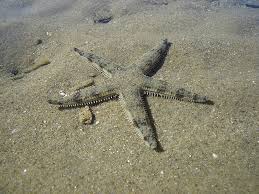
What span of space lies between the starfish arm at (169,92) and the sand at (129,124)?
0.16 meters

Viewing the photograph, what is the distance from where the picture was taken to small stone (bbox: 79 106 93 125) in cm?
502

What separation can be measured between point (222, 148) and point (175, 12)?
577 centimetres

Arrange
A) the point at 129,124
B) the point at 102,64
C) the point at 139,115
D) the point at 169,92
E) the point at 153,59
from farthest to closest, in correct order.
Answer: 1. the point at 153,59
2. the point at 102,64
3. the point at 169,92
4. the point at 129,124
5. the point at 139,115

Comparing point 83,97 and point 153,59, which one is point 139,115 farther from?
point 153,59

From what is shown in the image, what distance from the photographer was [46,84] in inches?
234

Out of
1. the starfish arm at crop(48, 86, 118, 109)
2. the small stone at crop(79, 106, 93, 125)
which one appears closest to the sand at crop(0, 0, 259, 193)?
the small stone at crop(79, 106, 93, 125)

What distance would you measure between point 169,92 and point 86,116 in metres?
1.54

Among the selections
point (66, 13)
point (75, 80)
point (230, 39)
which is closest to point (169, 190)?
point (75, 80)

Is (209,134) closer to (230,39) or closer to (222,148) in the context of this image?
(222,148)

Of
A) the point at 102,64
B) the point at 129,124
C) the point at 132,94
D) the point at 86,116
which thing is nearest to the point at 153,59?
the point at 102,64

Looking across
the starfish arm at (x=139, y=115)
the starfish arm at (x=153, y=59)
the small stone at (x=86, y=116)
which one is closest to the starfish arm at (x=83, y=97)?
the small stone at (x=86, y=116)

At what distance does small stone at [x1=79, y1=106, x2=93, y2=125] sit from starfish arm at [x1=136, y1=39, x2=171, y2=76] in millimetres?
1353

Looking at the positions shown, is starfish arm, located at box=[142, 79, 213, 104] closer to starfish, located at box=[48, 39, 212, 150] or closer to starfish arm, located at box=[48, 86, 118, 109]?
starfish, located at box=[48, 39, 212, 150]

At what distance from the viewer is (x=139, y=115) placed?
463 cm
